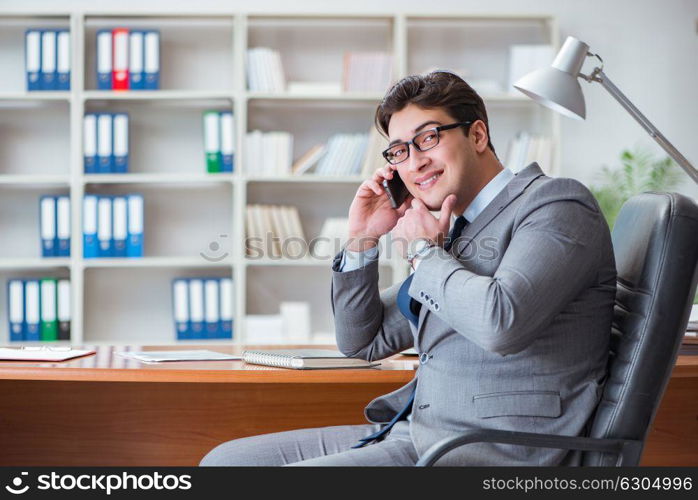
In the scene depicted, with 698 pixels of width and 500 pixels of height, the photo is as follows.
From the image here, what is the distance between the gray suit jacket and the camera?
1.33 metres

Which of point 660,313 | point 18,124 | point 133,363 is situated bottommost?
point 133,363

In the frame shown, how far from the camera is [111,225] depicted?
398 centimetres

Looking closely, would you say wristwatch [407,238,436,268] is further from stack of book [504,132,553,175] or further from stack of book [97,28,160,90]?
stack of book [97,28,160,90]

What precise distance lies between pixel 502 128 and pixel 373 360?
2.75m

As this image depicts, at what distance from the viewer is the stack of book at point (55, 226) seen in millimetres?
3971

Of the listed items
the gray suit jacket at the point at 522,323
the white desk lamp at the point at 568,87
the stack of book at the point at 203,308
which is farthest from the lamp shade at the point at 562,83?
the stack of book at the point at 203,308

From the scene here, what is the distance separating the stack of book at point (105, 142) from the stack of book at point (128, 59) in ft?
0.57

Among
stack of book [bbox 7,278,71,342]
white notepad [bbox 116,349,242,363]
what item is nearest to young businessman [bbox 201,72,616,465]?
white notepad [bbox 116,349,242,363]

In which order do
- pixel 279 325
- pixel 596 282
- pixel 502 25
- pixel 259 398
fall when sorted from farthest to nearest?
1. pixel 502 25
2. pixel 279 325
3. pixel 259 398
4. pixel 596 282

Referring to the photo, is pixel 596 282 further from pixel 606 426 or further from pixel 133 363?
pixel 133 363

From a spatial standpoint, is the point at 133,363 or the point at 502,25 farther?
the point at 502,25

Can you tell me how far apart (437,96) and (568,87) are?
1.67ft

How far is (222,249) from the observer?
13.9ft

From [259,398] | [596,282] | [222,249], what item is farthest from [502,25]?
[596,282]
